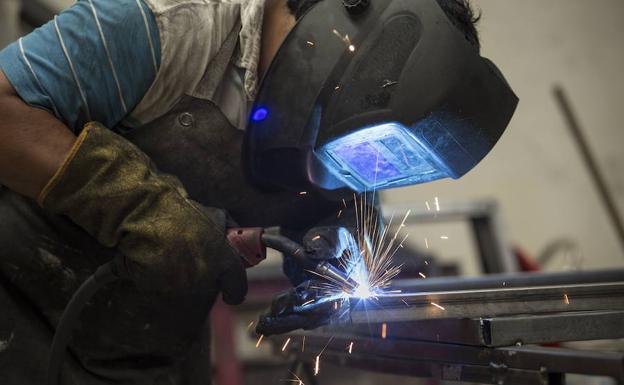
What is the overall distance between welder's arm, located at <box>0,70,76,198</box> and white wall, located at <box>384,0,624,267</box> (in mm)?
3345

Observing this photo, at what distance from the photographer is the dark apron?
4.08 feet

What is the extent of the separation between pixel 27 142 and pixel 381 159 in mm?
623

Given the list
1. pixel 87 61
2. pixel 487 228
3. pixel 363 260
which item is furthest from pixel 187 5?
pixel 487 228

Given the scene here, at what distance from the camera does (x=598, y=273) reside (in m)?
1.56

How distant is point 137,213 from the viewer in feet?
3.52

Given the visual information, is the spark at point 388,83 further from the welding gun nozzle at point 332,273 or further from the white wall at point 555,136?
the white wall at point 555,136

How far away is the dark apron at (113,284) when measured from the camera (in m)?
1.24

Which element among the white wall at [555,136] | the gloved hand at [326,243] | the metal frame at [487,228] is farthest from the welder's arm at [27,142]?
the white wall at [555,136]

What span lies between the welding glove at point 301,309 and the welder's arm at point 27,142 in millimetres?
444

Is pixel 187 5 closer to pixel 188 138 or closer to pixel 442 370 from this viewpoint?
pixel 188 138

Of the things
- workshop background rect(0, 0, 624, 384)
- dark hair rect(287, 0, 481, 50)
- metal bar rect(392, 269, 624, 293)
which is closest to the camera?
dark hair rect(287, 0, 481, 50)

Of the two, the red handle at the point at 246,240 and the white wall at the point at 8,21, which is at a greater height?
the white wall at the point at 8,21

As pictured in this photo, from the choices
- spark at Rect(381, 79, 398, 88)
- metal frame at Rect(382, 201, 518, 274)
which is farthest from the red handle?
metal frame at Rect(382, 201, 518, 274)

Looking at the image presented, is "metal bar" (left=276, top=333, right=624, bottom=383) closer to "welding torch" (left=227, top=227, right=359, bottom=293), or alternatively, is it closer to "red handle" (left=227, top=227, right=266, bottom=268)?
"welding torch" (left=227, top=227, right=359, bottom=293)
